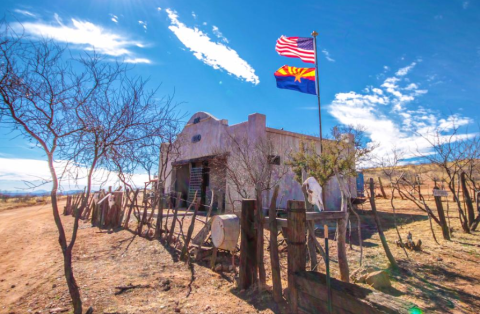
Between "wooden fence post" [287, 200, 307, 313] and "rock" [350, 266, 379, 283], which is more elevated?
"wooden fence post" [287, 200, 307, 313]

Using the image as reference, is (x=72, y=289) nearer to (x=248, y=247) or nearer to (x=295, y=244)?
(x=248, y=247)

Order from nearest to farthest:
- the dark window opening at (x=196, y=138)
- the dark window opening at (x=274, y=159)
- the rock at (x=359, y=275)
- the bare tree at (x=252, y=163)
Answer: the rock at (x=359, y=275), the bare tree at (x=252, y=163), the dark window opening at (x=274, y=159), the dark window opening at (x=196, y=138)

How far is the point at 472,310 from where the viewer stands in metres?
4.11

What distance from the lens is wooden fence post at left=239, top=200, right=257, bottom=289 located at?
444 cm

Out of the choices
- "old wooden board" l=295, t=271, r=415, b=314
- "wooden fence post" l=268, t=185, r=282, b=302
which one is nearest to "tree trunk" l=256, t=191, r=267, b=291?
"wooden fence post" l=268, t=185, r=282, b=302

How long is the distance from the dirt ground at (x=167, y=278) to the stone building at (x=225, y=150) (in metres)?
4.77

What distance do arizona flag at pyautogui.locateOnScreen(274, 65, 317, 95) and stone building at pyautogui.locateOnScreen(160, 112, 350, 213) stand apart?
193cm

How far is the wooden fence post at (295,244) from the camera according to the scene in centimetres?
315

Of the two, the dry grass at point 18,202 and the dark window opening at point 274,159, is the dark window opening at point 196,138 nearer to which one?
the dark window opening at point 274,159

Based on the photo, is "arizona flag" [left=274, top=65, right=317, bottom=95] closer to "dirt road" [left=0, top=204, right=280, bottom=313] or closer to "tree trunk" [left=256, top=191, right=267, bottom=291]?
"dirt road" [left=0, top=204, right=280, bottom=313]

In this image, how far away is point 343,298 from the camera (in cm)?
236

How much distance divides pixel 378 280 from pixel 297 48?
10.4 meters

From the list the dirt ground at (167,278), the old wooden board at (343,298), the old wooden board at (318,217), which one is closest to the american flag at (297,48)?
the dirt ground at (167,278)

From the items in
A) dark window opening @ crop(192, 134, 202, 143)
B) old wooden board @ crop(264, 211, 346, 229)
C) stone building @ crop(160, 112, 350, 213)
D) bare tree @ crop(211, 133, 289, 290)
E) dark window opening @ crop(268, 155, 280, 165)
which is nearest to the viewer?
old wooden board @ crop(264, 211, 346, 229)
